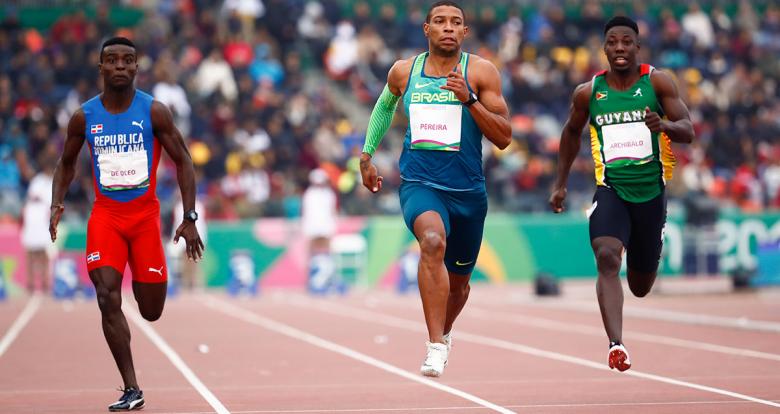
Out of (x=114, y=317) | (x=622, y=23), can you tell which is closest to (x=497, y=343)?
(x=622, y=23)

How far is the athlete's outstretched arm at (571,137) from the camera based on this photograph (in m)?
9.78

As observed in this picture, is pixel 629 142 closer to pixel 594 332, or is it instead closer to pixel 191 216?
pixel 191 216

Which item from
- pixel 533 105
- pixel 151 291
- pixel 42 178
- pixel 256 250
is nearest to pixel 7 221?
pixel 42 178

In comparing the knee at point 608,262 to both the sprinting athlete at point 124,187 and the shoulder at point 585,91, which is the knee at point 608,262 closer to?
the shoulder at point 585,91

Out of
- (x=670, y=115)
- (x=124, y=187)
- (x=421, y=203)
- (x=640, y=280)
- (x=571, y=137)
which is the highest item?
Result: (x=670, y=115)

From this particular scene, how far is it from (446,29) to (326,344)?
6.70 metres

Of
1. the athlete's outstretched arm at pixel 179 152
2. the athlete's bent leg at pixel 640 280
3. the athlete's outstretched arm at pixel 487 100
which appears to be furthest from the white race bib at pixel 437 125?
the athlete's bent leg at pixel 640 280

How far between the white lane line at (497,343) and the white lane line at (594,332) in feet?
4.17

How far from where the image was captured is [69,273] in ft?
78.5

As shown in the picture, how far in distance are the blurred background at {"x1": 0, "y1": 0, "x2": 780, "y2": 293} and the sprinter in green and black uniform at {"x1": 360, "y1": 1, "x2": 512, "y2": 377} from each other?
14.6 meters

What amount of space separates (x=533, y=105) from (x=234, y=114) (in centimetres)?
667

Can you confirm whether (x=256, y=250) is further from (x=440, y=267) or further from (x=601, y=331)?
(x=440, y=267)

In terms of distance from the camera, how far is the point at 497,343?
49.3 feet

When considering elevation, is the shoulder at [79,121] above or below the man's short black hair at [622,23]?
below
